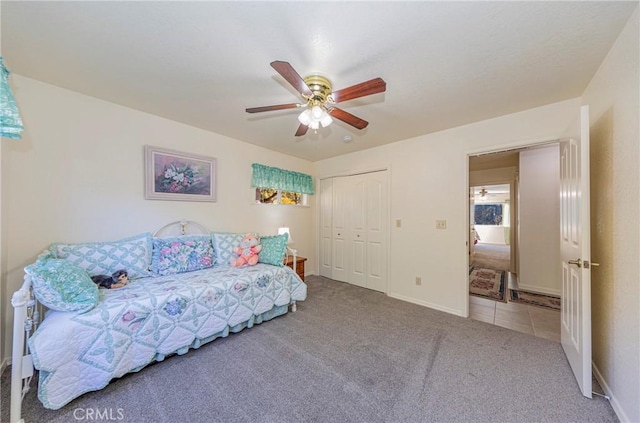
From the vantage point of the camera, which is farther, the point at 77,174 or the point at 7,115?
the point at 77,174

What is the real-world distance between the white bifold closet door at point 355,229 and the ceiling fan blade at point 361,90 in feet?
7.36

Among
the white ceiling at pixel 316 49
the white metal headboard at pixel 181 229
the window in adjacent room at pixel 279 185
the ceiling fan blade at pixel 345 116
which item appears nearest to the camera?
the white ceiling at pixel 316 49

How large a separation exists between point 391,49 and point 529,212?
13.6 ft

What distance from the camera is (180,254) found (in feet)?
8.56

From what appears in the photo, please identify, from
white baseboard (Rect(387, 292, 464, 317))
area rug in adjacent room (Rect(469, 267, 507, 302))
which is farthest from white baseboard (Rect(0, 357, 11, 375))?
area rug in adjacent room (Rect(469, 267, 507, 302))

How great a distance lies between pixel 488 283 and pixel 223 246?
466 centimetres

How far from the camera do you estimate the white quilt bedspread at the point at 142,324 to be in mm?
1424

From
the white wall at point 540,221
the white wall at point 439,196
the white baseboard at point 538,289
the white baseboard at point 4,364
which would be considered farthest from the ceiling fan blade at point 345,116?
the white baseboard at point 538,289

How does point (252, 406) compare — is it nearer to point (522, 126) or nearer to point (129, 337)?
point (129, 337)

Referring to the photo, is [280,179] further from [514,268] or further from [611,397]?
[514,268]

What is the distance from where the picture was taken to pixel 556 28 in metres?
1.38

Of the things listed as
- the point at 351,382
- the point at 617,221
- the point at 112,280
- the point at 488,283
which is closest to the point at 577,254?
the point at 617,221

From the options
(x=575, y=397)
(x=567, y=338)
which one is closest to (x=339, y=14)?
(x=575, y=397)

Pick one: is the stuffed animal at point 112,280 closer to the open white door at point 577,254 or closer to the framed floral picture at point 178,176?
the framed floral picture at point 178,176
